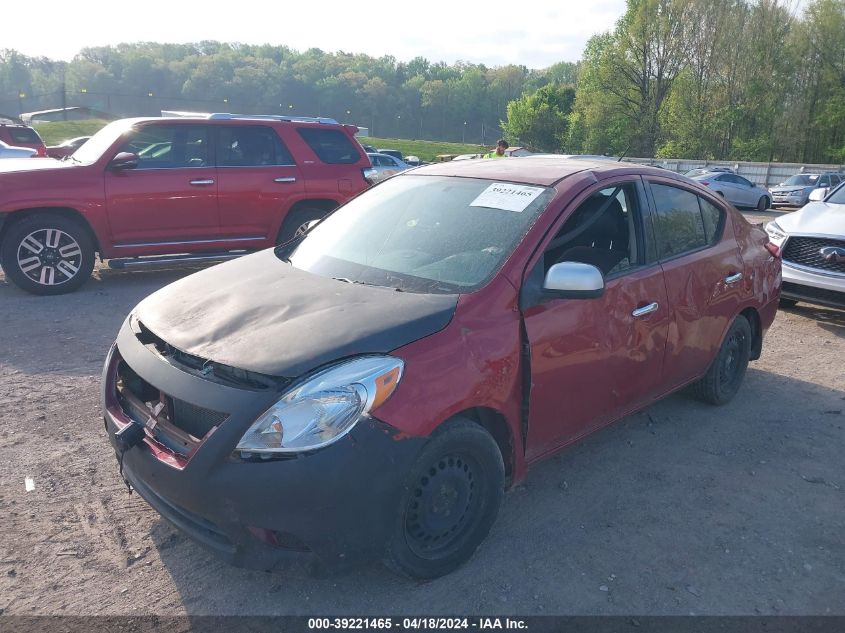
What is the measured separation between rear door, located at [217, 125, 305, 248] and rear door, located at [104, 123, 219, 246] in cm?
16

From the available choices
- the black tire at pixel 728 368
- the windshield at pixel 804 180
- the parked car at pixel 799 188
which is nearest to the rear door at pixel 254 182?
the black tire at pixel 728 368

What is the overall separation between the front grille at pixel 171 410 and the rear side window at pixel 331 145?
244 inches

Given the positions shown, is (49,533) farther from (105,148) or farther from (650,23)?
(650,23)

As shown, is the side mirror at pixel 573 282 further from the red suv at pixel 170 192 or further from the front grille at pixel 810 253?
the red suv at pixel 170 192

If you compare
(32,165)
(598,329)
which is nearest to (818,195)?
(598,329)

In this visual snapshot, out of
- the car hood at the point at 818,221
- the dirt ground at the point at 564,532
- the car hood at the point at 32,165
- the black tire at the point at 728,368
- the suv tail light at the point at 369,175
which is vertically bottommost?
the dirt ground at the point at 564,532

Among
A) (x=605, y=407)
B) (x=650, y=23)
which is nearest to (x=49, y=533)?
(x=605, y=407)

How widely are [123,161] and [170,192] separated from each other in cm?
59

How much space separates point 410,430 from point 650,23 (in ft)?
184

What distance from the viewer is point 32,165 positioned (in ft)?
25.2

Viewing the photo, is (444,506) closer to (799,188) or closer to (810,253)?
(810,253)

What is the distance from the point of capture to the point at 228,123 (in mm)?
8430

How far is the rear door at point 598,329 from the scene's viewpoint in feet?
10.8

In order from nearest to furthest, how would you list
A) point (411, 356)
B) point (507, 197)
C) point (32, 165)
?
point (411, 356)
point (507, 197)
point (32, 165)
